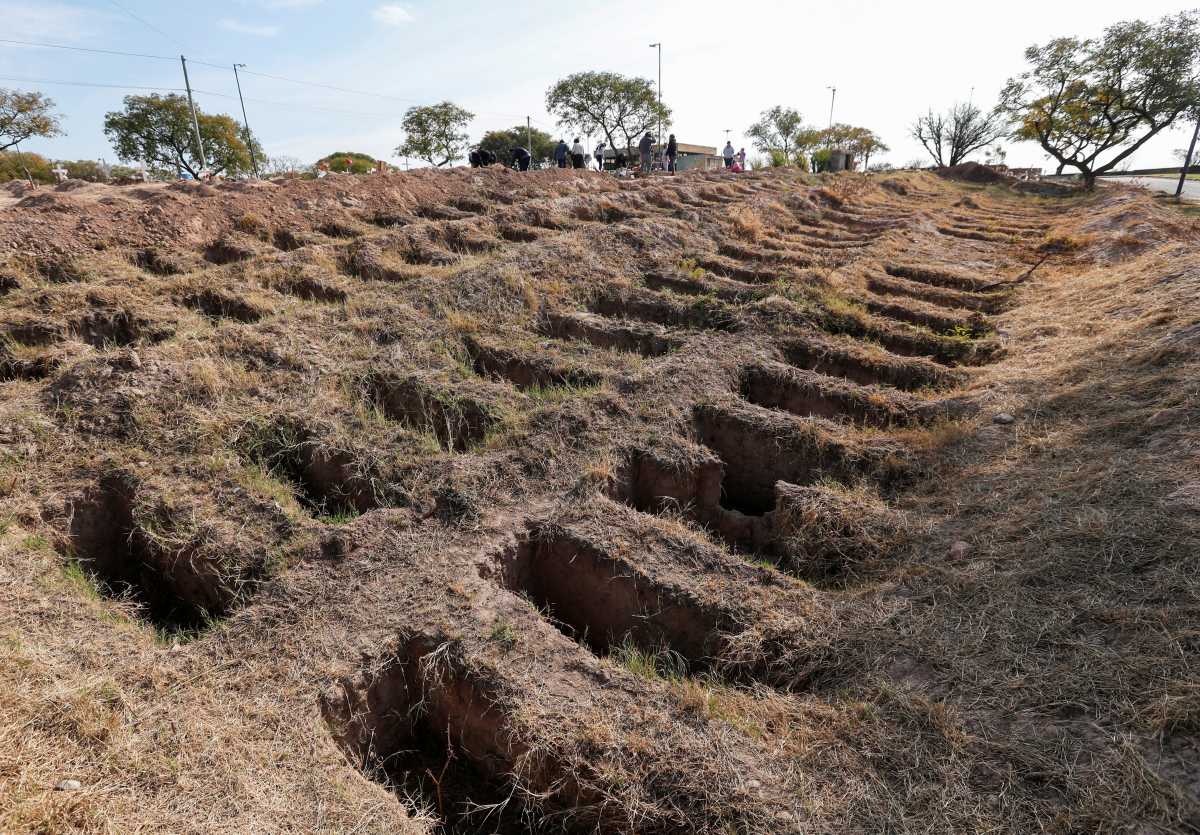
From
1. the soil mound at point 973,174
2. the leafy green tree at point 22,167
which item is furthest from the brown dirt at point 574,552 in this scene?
the leafy green tree at point 22,167

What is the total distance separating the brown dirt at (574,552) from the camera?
2471 millimetres

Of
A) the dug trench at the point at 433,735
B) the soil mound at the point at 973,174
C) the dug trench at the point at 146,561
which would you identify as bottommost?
the dug trench at the point at 433,735

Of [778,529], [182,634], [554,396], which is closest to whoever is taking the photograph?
[182,634]

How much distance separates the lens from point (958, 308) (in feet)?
27.8

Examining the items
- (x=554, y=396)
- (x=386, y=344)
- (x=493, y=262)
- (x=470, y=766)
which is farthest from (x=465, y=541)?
(x=493, y=262)

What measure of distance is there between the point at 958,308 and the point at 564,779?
28.0 feet

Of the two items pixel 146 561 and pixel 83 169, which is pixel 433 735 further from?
pixel 83 169

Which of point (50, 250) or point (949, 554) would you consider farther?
point (50, 250)

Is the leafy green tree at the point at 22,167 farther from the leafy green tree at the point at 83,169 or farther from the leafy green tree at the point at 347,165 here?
the leafy green tree at the point at 347,165

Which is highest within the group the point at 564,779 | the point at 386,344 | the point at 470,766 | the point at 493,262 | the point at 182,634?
→ the point at 493,262

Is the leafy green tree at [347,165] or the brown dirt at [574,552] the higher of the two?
the leafy green tree at [347,165]

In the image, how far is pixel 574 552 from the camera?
3.87 meters

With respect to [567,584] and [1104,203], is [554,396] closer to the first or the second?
[567,584]

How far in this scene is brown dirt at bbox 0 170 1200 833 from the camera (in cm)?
247
